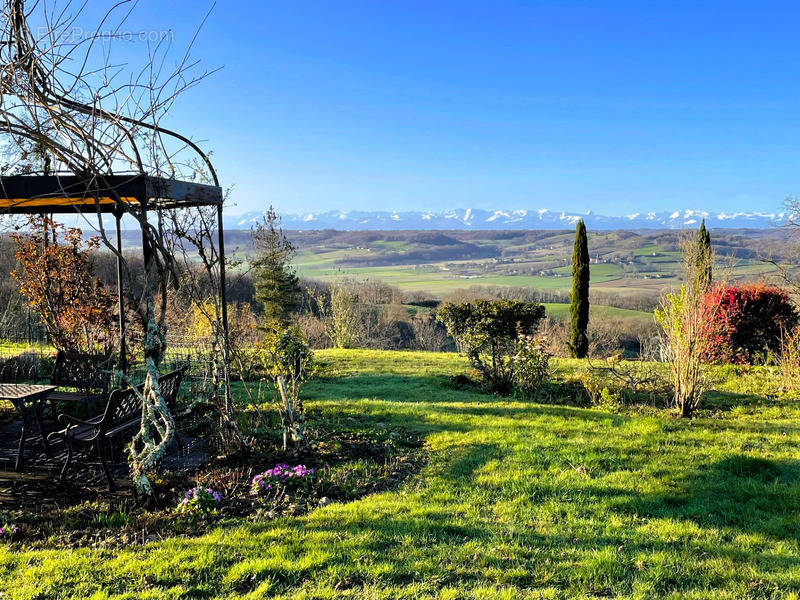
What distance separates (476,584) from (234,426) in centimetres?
292

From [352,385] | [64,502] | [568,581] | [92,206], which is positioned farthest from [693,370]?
[92,206]

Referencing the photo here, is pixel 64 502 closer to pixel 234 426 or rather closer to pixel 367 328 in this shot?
pixel 234 426

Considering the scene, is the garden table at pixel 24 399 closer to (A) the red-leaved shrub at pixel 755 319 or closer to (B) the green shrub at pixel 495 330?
(B) the green shrub at pixel 495 330

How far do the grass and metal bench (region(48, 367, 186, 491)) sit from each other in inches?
41.9

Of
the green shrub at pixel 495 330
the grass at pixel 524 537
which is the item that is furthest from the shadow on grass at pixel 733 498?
the green shrub at pixel 495 330

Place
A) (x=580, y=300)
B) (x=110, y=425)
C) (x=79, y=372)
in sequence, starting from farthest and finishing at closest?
1. (x=580, y=300)
2. (x=79, y=372)
3. (x=110, y=425)

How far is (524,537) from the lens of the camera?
3.39m

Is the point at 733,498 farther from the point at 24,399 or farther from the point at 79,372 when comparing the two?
the point at 79,372

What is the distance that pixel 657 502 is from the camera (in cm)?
393

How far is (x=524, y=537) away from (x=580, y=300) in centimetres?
1775

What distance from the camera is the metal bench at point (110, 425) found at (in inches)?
163

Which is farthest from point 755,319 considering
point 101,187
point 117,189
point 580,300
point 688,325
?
point 101,187

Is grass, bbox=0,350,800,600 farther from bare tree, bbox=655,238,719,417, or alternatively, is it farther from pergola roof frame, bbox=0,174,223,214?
pergola roof frame, bbox=0,174,223,214

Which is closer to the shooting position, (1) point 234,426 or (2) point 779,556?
(2) point 779,556
